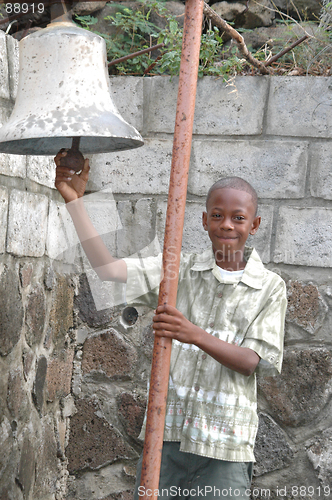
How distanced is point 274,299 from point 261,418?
0.83 m

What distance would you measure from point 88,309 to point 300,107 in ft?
4.45

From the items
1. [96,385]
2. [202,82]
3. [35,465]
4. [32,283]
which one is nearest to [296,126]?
[202,82]

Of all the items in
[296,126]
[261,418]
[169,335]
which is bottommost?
[261,418]

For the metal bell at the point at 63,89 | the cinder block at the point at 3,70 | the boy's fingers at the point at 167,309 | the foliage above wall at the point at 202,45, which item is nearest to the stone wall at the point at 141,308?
the foliage above wall at the point at 202,45

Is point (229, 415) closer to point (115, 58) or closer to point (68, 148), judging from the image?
point (68, 148)

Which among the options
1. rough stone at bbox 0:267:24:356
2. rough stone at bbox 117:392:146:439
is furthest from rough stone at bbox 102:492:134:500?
rough stone at bbox 0:267:24:356

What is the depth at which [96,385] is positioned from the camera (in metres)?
2.36

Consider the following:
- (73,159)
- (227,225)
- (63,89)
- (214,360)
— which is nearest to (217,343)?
(214,360)

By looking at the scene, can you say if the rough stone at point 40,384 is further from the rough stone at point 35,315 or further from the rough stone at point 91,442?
the rough stone at point 91,442

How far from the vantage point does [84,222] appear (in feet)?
4.92

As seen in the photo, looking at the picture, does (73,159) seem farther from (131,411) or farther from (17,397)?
(131,411)

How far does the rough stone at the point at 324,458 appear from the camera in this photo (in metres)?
2.14

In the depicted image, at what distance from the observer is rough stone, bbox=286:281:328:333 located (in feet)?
7.21

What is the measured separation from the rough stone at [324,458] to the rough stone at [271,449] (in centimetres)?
10
